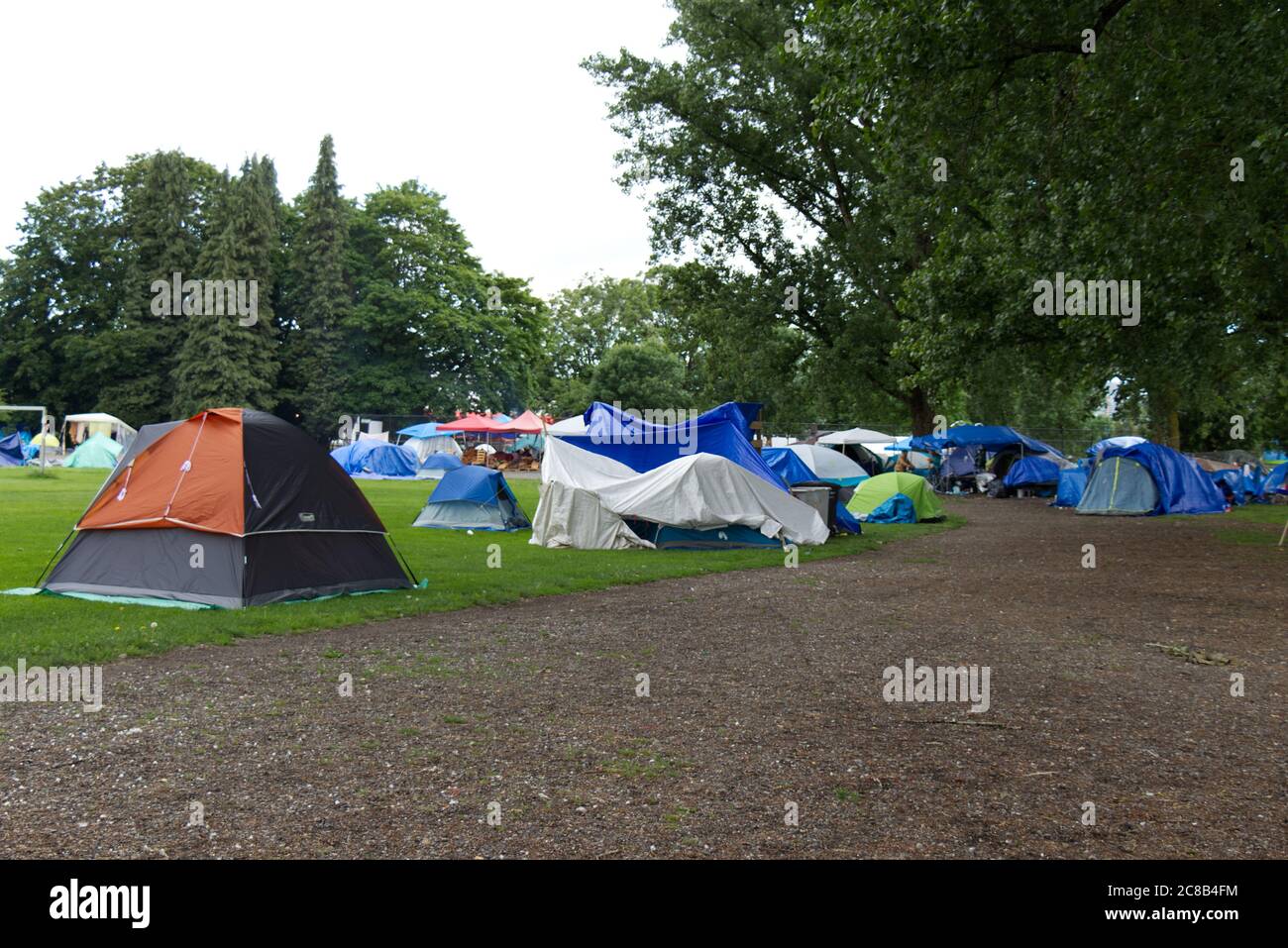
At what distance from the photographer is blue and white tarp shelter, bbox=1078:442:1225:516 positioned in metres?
26.1

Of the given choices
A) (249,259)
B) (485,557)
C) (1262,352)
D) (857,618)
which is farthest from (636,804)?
(249,259)

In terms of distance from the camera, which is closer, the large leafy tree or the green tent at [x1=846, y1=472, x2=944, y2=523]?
the green tent at [x1=846, y1=472, x2=944, y2=523]

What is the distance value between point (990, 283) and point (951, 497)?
15768mm

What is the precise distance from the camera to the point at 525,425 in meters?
48.5

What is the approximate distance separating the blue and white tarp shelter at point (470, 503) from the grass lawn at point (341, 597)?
700 mm

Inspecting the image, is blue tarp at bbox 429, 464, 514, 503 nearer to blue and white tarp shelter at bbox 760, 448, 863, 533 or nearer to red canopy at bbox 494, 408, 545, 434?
blue and white tarp shelter at bbox 760, 448, 863, 533

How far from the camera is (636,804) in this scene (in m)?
4.52

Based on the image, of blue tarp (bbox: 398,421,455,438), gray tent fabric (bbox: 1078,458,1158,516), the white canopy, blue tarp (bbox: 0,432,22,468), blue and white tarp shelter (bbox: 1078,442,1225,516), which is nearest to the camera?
gray tent fabric (bbox: 1078,458,1158,516)

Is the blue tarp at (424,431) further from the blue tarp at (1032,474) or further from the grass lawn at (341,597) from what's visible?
the blue tarp at (1032,474)

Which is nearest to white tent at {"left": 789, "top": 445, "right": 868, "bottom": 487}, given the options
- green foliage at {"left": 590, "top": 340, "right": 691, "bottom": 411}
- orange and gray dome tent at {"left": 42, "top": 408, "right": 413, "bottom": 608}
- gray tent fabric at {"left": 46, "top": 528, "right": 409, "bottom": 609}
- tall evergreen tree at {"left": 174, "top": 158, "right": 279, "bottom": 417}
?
orange and gray dome tent at {"left": 42, "top": 408, "right": 413, "bottom": 608}

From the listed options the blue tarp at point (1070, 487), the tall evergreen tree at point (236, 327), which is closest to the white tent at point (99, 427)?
the tall evergreen tree at point (236, 327)

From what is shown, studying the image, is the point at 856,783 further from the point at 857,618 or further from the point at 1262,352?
the point at 1262,352

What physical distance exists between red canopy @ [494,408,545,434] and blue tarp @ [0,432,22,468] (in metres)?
20.7

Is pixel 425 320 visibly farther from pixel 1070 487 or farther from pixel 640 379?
pixel 1070 487
